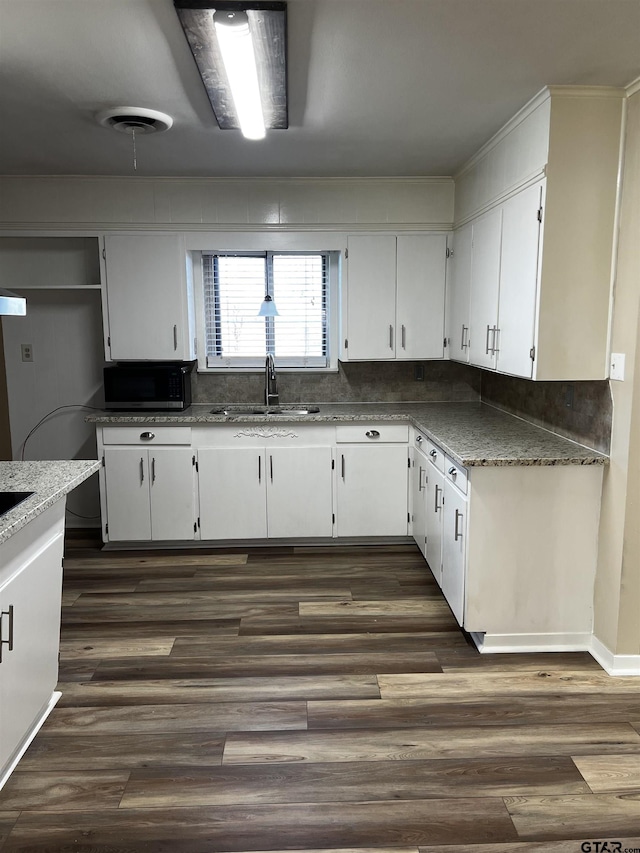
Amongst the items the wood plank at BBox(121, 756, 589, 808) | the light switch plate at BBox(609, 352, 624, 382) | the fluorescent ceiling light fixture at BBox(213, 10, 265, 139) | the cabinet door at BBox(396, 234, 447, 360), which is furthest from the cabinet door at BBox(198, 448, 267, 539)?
the light switch plate at BBox(609, 352, 624, 382)

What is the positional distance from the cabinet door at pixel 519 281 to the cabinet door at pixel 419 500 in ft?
2.99

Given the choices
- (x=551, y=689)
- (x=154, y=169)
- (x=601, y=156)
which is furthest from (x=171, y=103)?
(x=551, y=689)

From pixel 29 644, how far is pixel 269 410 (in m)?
2.59

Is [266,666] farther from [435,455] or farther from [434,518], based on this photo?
[435,455]

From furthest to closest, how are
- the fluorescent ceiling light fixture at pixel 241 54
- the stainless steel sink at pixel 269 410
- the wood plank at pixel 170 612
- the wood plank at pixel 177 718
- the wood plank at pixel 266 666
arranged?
the stainless steel sink at pixel 269 410 < the wood plank at pixel 170 612 < the wood plank at pixel 266 666 < the wood plank at pixel 177 718 < the fluorescent ceiling light fixture at pixel 241 54

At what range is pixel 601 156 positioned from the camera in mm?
2566

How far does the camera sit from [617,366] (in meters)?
2.58

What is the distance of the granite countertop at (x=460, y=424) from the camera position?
2.71 meters

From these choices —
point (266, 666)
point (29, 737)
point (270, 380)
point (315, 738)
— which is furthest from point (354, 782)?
point (270, 380)

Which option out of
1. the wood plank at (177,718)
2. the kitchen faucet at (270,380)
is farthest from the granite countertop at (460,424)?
the wood plank at (177,718)

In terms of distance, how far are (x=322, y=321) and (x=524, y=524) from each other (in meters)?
2.38

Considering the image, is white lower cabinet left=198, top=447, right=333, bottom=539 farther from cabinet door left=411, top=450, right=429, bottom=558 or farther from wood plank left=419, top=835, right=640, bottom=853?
wood plank left=419, top=835, right=640, bottom=853

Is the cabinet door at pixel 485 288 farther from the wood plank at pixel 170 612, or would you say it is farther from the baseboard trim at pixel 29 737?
the baseboard trim at pixel 29 737

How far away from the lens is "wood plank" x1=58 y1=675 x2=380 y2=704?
2477 millimetres
